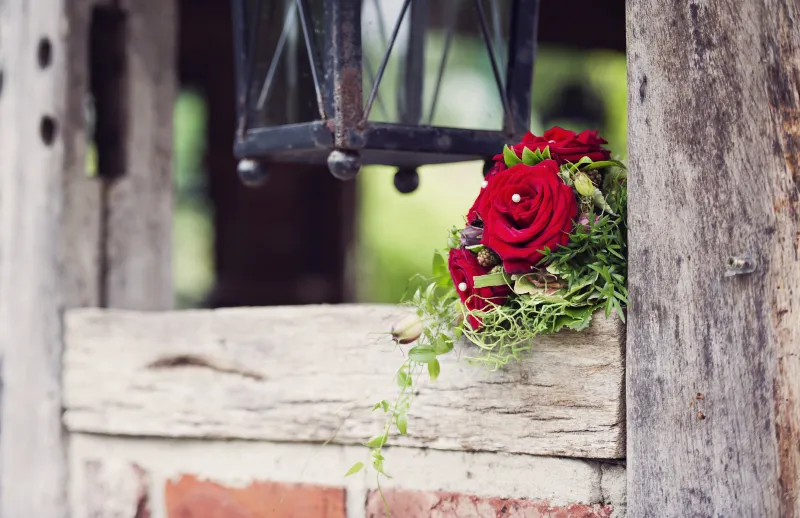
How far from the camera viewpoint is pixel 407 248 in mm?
8516

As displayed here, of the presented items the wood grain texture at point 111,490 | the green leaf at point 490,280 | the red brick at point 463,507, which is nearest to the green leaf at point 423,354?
the green leaf at point 490,280

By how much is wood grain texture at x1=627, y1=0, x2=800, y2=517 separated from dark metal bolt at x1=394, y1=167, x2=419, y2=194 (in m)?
0.44

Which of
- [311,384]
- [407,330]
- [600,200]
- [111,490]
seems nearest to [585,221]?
[600,200]

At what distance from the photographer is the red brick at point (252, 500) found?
1446mm

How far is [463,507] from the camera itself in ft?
4.24

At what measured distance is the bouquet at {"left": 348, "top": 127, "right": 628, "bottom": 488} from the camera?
1111 millimetres

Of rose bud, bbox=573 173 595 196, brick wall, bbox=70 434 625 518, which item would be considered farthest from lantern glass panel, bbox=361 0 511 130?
brick wall, bbox=70 434 625 518

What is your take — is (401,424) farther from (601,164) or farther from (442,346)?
(601,164)

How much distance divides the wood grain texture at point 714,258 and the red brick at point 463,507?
9cm

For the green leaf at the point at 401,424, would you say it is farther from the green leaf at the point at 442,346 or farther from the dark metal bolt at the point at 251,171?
the dark metal bolt at the point at 251,171

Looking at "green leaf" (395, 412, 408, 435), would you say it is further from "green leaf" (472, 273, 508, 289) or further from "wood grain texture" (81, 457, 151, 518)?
"wood grain texture" (81, 457, 151, 518)

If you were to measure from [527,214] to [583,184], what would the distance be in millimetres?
80

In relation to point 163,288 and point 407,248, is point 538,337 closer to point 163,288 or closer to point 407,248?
point 163,288

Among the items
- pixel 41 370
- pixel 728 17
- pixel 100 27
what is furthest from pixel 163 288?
pixel 728 17
